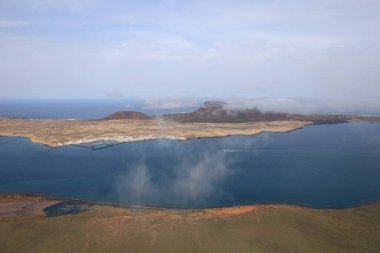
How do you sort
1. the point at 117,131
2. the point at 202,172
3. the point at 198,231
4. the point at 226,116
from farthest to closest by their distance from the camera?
the point at 226,116, the point at 117,131, the point at 202,172, the point at 198,231

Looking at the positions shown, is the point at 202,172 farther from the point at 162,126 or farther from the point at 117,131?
the point at 162,126

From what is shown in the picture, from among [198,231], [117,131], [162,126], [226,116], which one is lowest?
[198,231]

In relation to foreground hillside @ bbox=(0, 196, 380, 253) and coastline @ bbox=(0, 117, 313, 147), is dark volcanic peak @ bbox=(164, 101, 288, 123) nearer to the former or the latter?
coastline @ bbox=(0, 117, 313, 147)

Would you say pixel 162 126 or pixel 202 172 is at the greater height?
pixel 162 126

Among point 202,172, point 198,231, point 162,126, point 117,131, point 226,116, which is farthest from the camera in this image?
point 226,116

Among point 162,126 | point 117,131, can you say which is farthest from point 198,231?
point 162,126

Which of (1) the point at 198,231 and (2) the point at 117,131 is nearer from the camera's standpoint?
(1) the point at 198,231

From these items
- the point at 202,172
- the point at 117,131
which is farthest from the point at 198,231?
the point at 117,131

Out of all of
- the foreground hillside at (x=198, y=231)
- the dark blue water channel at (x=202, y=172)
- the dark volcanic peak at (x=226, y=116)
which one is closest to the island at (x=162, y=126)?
the dark volcanic peak at (x=226, y=116)
